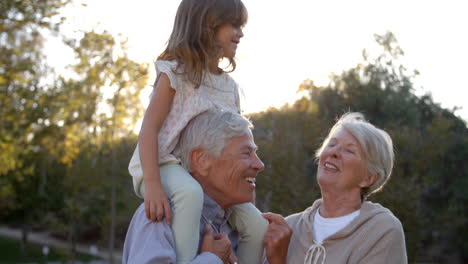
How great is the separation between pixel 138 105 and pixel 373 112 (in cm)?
760

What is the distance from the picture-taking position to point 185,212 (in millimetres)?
2775

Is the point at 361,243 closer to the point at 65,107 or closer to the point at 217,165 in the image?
the point at 217,165

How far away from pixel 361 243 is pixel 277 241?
442 millimetres

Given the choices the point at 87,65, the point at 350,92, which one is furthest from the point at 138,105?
the point at 350,92

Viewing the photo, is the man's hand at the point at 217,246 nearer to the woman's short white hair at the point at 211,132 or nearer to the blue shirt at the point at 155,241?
the blue shirt at the point at 155,241

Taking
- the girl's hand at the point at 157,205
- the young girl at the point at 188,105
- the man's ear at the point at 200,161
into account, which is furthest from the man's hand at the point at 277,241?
the girl's hand at the point at 157,205

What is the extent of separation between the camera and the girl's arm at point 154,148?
9.04 ft

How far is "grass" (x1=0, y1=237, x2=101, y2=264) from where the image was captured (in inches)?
1533

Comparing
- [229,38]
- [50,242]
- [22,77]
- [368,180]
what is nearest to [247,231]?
[368,180]

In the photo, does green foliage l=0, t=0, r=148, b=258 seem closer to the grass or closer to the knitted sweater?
the grass

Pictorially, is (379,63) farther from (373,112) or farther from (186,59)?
(186,59)

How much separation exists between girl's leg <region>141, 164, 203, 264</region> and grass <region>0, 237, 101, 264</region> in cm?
3586

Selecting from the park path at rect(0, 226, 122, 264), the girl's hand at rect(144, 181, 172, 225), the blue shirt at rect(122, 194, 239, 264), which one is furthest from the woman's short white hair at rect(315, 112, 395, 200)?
the park path at rect(0, 226, 122, 264)

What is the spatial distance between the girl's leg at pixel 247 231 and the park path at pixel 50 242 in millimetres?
36803
